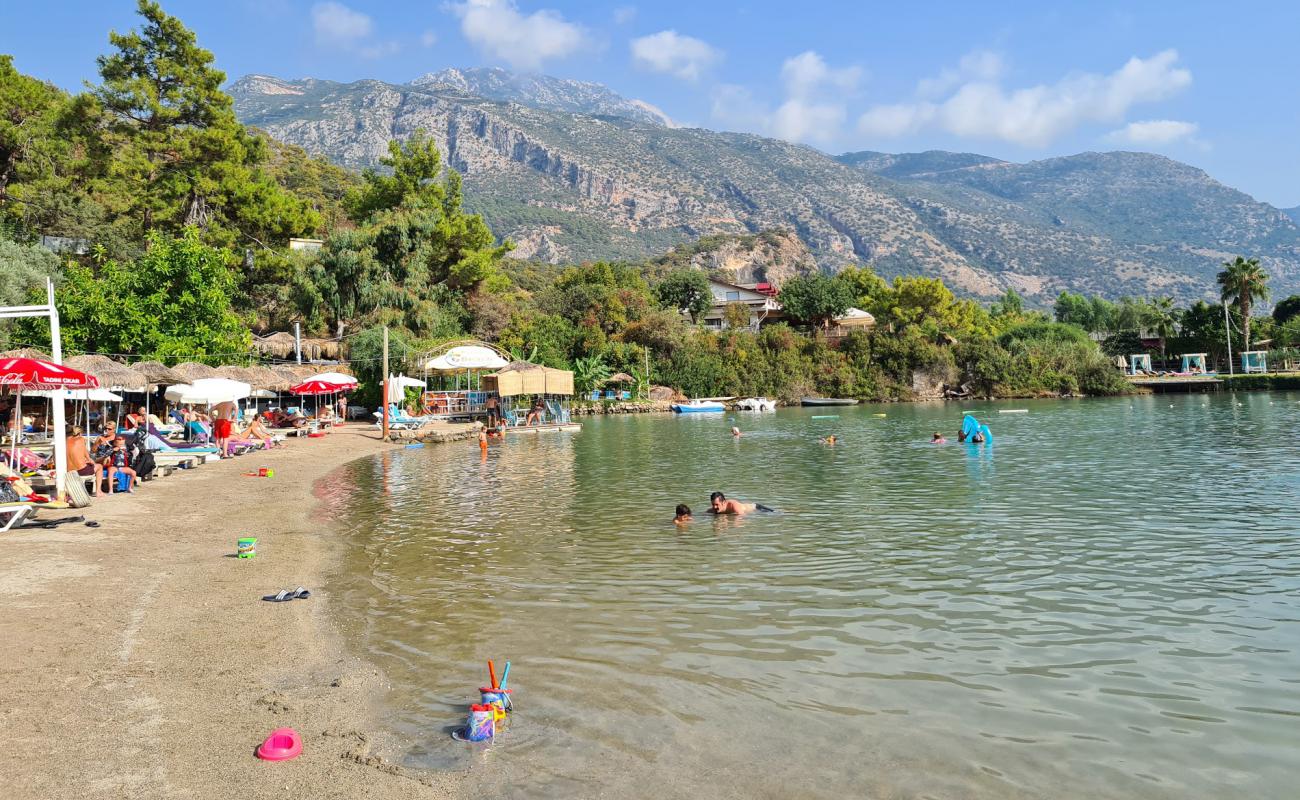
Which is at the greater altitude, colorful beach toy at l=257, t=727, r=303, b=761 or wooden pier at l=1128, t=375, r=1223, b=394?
wooden pier at l=1128, t=375, r=1223, b=394

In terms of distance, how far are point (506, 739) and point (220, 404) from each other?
2419cm

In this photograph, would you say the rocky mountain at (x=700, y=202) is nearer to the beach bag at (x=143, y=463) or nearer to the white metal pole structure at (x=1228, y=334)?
the white metal pole structure at (x=1228, y=334)

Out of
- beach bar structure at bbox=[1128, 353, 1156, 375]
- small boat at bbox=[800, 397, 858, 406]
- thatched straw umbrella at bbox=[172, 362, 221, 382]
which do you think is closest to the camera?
thatched straw umbrella at bbox=[172, 362, 221, 382]

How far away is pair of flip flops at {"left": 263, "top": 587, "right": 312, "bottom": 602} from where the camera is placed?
26.4ft

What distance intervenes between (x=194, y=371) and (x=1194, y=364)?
263ft

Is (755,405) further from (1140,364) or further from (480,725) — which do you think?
(480,725)

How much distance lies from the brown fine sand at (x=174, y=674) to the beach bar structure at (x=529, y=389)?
72.9 feet

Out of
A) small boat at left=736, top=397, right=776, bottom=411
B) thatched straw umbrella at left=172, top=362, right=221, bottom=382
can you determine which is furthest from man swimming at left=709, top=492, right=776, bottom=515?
small boat at left=736, top=397, right=776, bottom=411

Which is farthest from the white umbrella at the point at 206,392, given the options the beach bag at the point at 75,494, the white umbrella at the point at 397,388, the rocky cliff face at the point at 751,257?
the rocky cliff face at the point at 751,257

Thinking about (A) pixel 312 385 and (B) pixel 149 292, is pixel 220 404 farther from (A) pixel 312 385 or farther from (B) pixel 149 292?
(B) pixel 149 292

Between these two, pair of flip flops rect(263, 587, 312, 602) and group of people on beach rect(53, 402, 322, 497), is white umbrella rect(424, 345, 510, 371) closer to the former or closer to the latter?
group of people on beach rect(53, 402, 322, 497)

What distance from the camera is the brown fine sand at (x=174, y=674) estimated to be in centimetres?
435

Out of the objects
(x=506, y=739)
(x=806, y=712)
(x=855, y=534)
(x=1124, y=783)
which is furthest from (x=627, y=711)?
(x=855, y=534)

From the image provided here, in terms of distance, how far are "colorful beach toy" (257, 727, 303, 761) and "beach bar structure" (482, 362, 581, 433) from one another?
2857 cm
